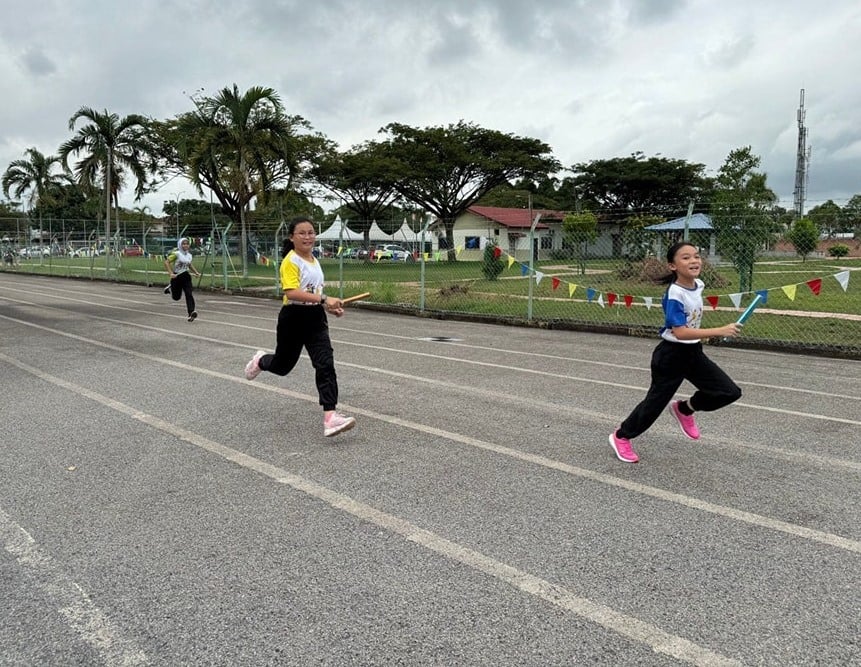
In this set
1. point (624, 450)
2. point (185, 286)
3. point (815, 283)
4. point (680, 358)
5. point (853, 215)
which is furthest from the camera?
point (185, 286)

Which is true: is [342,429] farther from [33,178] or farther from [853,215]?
[33,178]

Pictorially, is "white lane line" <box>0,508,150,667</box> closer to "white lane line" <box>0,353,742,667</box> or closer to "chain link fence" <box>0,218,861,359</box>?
"white lane line" <box>0,353,742,667</box>

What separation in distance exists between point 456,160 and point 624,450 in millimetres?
40449

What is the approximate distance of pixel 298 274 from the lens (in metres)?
5.02

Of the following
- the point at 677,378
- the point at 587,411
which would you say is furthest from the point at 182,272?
the point at 677,378

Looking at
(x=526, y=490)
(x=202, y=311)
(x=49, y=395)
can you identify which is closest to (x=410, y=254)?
(x=202, y=311)

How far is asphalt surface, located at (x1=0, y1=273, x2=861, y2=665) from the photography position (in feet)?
8.23

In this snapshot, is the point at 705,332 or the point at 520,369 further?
the point at 520,369

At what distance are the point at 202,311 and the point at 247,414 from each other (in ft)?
33.2

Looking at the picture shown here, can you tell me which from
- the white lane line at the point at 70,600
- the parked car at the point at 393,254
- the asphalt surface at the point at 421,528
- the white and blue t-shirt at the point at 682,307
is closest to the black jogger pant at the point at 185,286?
the asphalt surface at the point at 421,528

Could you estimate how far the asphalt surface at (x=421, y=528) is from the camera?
251cm

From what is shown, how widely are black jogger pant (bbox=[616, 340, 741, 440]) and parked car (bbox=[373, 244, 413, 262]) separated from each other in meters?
30.2

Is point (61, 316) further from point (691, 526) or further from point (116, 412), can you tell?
point (691, 526)

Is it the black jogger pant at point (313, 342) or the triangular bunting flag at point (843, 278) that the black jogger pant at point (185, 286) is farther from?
the triangular bunting flag at point (843, 278)
